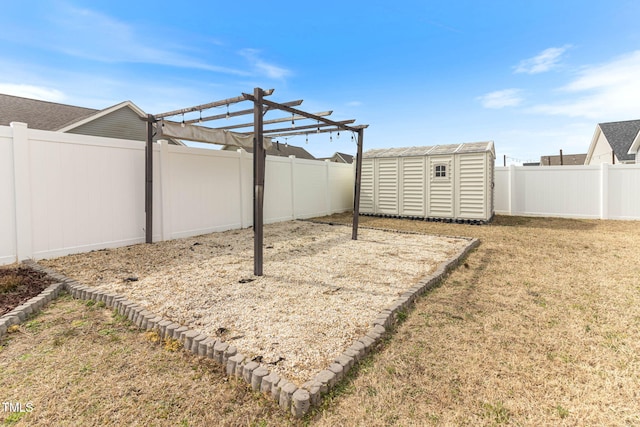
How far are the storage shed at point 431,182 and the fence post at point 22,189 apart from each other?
363 inches

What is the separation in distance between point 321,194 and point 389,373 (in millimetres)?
9137

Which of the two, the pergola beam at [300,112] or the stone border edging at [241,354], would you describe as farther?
the pergola beam at [300,112]

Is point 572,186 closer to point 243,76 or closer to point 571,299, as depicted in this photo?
point 571,299

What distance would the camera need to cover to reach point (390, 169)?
10656mm

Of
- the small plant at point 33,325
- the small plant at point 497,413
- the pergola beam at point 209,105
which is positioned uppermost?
the pergola beam at point 209,105

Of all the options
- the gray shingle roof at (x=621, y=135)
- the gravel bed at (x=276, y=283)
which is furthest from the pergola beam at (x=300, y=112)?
the gray shingle roof at (x=621, y=135)

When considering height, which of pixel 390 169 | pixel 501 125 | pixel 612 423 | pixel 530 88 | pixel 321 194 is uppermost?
pixel 530 88

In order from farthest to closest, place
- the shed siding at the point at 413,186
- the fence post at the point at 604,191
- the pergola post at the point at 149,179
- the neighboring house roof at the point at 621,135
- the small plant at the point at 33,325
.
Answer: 1. the neighboring house roof at the point at 621,135
2. the shed siding at the point at 413,186
3. the fence post at the point at 604,191
4. the pergola post at the point at 149,179
5. the small plant at the point at 33,325

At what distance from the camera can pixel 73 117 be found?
40.6ft

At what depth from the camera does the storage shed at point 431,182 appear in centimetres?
918

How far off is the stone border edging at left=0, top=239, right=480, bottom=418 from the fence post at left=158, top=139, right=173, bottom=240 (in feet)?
7.73

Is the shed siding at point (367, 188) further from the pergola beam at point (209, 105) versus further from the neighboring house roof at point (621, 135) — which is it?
the neighboring house roof at point (621, 135)

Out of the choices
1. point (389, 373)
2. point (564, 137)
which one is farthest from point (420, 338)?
point (564, 137)

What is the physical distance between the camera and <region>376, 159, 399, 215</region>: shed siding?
10609mm
